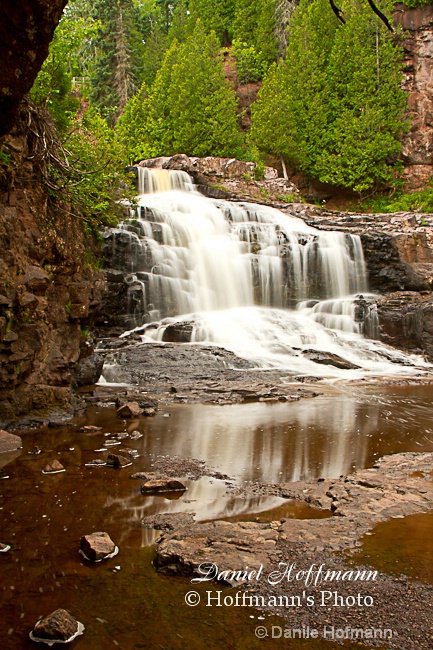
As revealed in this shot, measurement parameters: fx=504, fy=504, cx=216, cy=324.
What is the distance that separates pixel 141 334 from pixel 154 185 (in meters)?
11.8

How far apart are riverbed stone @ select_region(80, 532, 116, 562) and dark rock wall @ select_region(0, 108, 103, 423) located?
421 centimetres

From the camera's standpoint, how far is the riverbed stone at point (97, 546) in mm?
3322

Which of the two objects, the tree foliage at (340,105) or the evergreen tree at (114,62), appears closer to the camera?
the tree foliage at (340,105)

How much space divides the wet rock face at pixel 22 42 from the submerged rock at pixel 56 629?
2.84 metres

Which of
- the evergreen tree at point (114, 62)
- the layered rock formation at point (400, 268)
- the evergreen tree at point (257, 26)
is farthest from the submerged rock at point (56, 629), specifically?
the evergreen tree at point (257, 26)

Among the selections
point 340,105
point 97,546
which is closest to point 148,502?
point 97,546

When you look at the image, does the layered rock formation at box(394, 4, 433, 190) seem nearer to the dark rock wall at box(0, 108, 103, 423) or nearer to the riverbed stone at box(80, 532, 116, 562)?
the dark rock wall at box(0, 108, 103, 423)

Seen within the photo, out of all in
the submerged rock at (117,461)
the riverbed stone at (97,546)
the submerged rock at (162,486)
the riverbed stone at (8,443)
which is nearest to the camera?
the riverbed stone at (97,546)

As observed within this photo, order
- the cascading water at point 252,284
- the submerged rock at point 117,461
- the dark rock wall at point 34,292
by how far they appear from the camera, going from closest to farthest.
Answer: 1. the submerged rock at point 117,461
2. the dark rock wall at point 34,292
3. the cascading water at point 252,284

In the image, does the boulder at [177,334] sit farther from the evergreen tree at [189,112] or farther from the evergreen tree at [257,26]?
the evergreen tree at [257,26]

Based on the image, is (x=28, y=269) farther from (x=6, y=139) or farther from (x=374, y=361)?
(x=374, y=361)

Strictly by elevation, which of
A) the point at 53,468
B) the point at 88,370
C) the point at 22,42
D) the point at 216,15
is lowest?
the point at 53,468

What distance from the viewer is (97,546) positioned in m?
3.39

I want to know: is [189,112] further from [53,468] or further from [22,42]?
[22,42]
